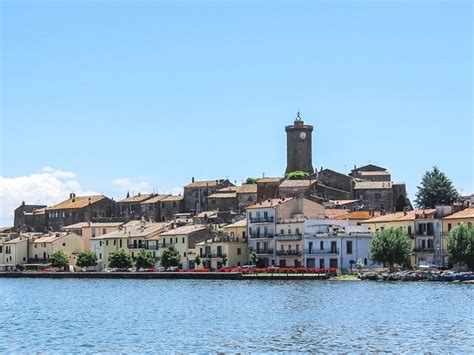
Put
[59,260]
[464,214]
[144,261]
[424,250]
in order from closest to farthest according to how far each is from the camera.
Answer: [464,214]
[424,250]
[144,261]
[59,260]

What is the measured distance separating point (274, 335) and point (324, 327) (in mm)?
3729

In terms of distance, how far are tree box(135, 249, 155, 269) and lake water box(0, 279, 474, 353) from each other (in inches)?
1340

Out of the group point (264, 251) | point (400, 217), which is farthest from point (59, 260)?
point (400, 217)

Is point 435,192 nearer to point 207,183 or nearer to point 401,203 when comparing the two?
point 401,203

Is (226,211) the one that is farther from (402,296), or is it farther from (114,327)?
(114,327)

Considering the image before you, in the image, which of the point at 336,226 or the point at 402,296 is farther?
the point at 336,226

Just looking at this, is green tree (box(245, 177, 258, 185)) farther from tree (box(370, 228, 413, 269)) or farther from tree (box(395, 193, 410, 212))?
tree (box(370, 228, 413, 269))

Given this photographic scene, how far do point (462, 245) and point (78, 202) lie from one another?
86.8m

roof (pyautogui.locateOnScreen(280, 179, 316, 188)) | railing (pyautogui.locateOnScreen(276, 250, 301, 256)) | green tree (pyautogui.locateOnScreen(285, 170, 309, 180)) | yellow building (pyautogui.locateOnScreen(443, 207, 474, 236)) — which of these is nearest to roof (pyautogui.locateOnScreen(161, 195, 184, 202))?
green tree (pyautogui.locateOnScreen(285, 170, 309, 180))

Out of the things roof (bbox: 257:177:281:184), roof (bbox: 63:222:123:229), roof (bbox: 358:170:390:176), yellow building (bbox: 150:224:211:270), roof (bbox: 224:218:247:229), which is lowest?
yellow building (bbox: 150:224:211:270)

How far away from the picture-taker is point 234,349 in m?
38.4

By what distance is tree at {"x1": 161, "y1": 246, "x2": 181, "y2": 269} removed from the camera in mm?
111125

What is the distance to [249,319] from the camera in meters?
50.9

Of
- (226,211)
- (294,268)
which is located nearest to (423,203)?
(226,211)
